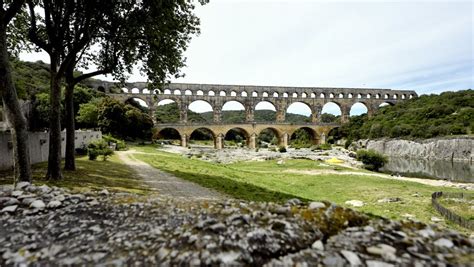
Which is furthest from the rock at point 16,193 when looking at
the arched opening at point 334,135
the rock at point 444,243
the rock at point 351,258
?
the arched opening at point 334,135

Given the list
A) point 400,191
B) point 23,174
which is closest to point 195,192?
point 23,174

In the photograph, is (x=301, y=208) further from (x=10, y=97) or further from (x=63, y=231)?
(x=10, y=97)

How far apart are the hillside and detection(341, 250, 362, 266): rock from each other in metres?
56.9

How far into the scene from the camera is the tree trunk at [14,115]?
800cm

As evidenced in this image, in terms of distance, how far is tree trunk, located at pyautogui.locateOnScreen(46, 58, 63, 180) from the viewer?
10409 mm

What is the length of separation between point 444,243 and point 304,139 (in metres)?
85.8

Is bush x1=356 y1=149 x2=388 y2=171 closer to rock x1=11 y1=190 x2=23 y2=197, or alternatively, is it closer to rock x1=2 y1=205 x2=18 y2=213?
rock x1=11 y1=190 x2=23 y2=197

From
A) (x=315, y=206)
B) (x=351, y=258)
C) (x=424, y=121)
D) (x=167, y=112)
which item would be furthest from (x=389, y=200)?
(x=167, y=112)

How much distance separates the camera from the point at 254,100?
80.8m

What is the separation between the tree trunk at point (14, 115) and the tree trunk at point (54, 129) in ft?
6.46

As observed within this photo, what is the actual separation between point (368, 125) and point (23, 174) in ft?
242

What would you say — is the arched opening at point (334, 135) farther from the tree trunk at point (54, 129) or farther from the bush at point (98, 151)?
the tree trunk at point (54, 129)

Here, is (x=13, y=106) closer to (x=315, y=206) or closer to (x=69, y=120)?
(x=69, y=120)

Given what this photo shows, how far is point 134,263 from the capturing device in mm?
3164
